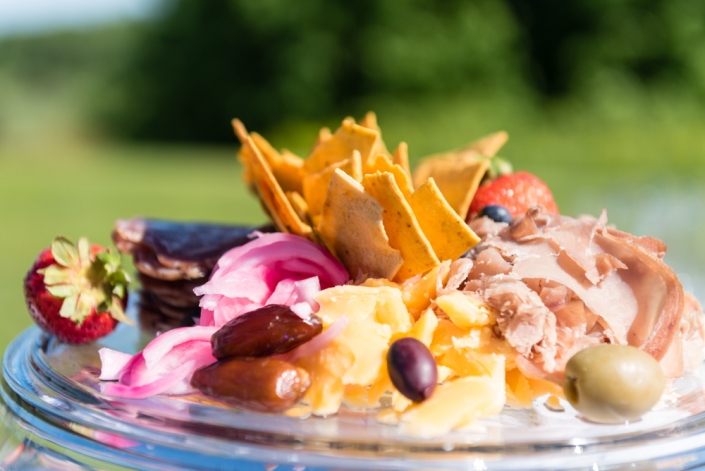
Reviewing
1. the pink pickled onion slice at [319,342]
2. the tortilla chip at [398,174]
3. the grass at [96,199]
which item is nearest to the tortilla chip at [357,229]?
the tortilla chip at [398,174]

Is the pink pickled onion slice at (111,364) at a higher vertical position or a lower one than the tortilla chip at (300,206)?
lower

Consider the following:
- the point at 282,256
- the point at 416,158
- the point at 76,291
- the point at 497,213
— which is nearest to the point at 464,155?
the point at 497,213

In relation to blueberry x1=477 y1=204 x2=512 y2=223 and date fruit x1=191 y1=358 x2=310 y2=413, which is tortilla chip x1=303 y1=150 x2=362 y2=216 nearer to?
blueberry x1=477 y1=204 x2=512 y2=223

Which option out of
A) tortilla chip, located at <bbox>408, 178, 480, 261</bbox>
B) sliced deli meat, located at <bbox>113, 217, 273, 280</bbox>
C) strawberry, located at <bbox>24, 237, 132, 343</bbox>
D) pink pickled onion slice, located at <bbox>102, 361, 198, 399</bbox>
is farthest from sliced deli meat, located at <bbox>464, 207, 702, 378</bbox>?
strawberry, located at <bbox>24, 237, 132, 343</bbox>

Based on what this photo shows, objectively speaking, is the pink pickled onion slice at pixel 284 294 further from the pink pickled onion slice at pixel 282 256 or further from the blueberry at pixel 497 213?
the blueberry at pixel 497 213

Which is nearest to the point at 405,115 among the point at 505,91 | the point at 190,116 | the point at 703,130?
the point at 505,91

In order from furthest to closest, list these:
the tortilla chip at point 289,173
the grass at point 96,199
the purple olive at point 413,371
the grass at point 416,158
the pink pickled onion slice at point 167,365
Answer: the grass at point 96,199
the grass at point 416,158
the tortilla chip at point 289,173
the pink pickled onion slice at point 167,365
the purple olive at point 413,371
